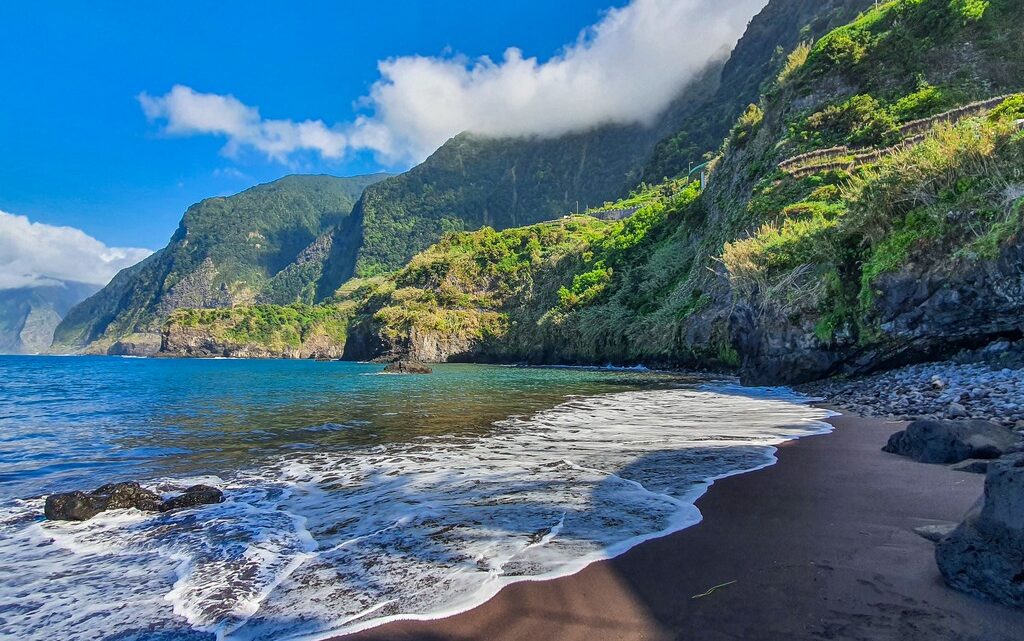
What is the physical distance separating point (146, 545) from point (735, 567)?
6.19 metres

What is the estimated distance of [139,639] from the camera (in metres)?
3.58

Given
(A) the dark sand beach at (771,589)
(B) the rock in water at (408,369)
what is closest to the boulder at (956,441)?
(A) the dark sand beach at (771,589)

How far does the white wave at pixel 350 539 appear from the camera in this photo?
12.8ft

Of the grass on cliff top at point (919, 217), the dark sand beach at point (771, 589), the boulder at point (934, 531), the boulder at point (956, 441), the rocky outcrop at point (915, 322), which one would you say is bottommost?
the dark sand beach at point (771, 589)

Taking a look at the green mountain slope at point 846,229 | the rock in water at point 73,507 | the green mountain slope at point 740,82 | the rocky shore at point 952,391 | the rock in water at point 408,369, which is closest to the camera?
the rock in water at point 73,507

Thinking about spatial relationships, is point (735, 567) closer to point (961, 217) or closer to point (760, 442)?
point (760, 442)

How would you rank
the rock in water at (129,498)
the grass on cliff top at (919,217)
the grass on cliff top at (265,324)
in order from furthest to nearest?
the grass on cliff top at (265,324), the grass on cliff top at (919,217), the rock in water at (129,498)

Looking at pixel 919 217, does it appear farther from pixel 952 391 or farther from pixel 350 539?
pixel 350 539

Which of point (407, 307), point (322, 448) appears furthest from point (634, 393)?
point (407, 307)

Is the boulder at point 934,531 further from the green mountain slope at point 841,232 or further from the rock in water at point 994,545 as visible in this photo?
the green mountain slope at point 841,232

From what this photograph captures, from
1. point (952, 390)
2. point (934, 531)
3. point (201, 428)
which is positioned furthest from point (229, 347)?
point (934, 531)

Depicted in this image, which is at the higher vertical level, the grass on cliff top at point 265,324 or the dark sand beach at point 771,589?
the grass on cliff top at point 265,324

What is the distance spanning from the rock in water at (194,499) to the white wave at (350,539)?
25 cm

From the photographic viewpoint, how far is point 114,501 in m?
6.95
